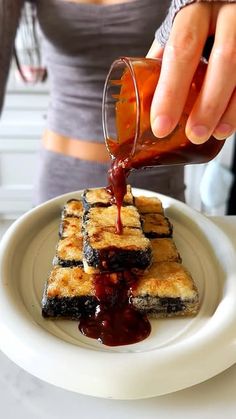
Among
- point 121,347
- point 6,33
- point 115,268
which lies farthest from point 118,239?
point 6,33

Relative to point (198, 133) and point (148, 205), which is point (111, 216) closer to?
point (148, 205)

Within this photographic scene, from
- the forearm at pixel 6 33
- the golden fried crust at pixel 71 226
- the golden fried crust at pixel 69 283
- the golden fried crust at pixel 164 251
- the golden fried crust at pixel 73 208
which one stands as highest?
the forearm at pixel 6 33

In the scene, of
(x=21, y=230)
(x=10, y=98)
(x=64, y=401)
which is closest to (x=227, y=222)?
(x=21, y=230)

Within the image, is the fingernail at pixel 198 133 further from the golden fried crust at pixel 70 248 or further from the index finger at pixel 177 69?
the golden fried crust at pixel 70 248

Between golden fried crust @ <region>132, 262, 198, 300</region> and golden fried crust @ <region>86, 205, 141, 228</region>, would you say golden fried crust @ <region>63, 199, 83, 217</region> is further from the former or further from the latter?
golden fried crust @ <region>132, 262, 198, 300</region>

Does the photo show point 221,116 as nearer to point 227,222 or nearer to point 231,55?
point 231,55

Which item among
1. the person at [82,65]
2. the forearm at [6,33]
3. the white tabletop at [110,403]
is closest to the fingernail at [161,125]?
the person at [82,65]
